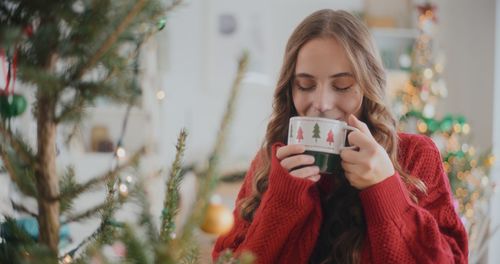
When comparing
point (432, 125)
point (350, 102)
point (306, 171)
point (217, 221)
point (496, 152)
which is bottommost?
point (217, 221)

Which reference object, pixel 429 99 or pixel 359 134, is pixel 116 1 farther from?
pixel 429 99

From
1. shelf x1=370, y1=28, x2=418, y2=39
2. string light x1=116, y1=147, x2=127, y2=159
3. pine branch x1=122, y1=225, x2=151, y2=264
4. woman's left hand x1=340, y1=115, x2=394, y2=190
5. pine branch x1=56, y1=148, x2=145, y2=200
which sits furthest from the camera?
shelf x1=370, y1=28, x2=418, y2=39

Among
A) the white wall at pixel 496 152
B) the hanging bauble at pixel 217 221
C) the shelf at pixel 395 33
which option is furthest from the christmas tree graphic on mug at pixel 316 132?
the shelf at pixel 395 33

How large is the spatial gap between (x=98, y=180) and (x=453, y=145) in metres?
2.19

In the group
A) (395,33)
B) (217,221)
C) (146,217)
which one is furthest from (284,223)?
(395,33)

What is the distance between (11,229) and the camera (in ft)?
1.67

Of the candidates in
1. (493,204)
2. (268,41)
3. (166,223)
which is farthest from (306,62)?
(268,41)

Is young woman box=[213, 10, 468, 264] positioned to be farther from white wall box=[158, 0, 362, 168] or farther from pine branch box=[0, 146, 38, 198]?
white wall box=[158, 0, 362, 168]

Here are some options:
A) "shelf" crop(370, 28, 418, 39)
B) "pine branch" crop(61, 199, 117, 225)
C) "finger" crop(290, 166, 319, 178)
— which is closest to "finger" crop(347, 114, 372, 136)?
"finger" crop(290, 166, 319, 178)

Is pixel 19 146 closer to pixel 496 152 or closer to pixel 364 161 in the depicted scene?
pixel 364 161

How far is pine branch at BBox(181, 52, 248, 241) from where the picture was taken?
1.47 ft

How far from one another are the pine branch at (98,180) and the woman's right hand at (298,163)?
1.36 ft

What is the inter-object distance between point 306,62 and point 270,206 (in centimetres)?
29

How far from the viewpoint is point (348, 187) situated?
3.48ft
